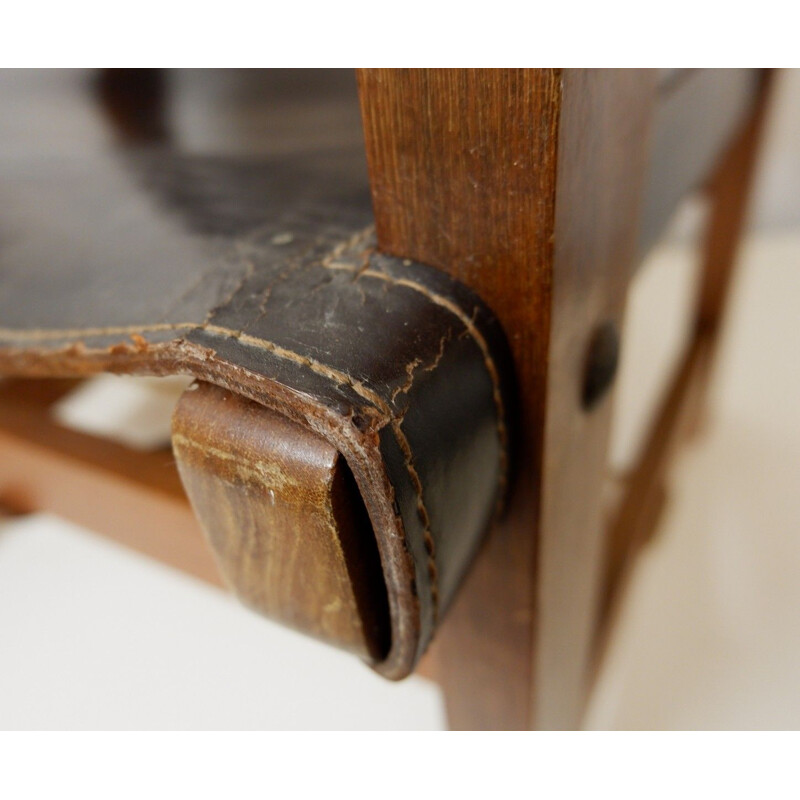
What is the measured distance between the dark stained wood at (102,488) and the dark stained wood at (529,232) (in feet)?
0.62

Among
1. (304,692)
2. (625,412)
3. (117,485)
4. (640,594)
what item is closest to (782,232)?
(625,412)

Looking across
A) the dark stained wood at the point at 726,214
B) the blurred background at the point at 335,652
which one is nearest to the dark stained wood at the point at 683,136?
the blurred background at the point at 335,652

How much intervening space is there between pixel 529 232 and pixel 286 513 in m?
0.14

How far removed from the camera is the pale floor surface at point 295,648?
0.59 metres

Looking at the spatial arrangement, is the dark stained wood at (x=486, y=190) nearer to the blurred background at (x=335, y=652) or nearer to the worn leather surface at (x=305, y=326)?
the worn leather surface at (x=305, y=326)

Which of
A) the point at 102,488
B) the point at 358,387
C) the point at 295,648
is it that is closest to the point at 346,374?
the point at 358,387

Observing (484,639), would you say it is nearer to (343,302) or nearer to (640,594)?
(343,302)

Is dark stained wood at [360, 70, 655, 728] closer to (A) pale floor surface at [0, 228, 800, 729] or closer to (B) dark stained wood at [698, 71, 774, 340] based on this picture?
(A) pale floor surface at [0, 228, 800, 729]

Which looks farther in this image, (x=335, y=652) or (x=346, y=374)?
(x=335, y=652)

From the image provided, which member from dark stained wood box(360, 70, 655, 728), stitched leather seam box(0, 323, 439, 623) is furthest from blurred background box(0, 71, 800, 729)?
stitched leather seam box(0, 323, 439, 623)

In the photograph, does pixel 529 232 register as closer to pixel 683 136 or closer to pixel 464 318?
pixel 464 318

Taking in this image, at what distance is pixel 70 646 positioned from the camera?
61 cm

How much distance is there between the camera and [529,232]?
0.27 metres

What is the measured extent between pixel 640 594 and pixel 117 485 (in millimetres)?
559
